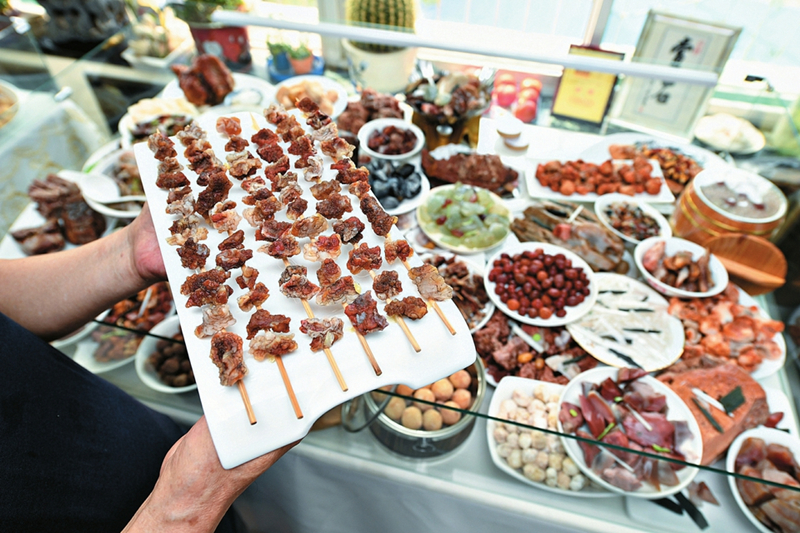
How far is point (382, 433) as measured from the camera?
5.58ft

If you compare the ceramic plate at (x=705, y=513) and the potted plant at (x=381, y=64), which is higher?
the potted plant at (x=381, y=64)

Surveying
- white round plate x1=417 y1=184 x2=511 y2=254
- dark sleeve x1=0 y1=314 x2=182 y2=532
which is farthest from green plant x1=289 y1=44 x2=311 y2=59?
dark sleeve x1=0 y1=314 x2=182 y2=532

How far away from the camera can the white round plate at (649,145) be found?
2.35 meters

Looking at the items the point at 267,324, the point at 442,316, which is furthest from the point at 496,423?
the point at 267,324

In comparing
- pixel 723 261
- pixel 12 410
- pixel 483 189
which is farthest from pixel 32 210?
pixel 723 261

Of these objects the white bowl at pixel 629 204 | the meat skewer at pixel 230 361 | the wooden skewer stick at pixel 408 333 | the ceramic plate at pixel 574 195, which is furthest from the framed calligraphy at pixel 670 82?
the meat skewer at pixel 230 361

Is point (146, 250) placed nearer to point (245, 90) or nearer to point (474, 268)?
point (474, 268)

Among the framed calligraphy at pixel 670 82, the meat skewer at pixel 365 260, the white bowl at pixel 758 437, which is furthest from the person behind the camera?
the framed calligraphy at pixel 670 82

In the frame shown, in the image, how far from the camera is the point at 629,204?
2.20 metres

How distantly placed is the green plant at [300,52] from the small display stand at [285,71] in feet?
0.23

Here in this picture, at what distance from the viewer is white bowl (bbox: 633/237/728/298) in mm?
1860

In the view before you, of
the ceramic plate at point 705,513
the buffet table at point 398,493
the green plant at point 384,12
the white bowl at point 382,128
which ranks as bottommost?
the buffet table at point 398,493

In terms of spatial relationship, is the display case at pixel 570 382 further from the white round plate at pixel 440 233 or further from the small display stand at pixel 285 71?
the small display stand at pixel 285 71

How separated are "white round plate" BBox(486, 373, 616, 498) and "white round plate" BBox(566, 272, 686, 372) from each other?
21 centimetres
